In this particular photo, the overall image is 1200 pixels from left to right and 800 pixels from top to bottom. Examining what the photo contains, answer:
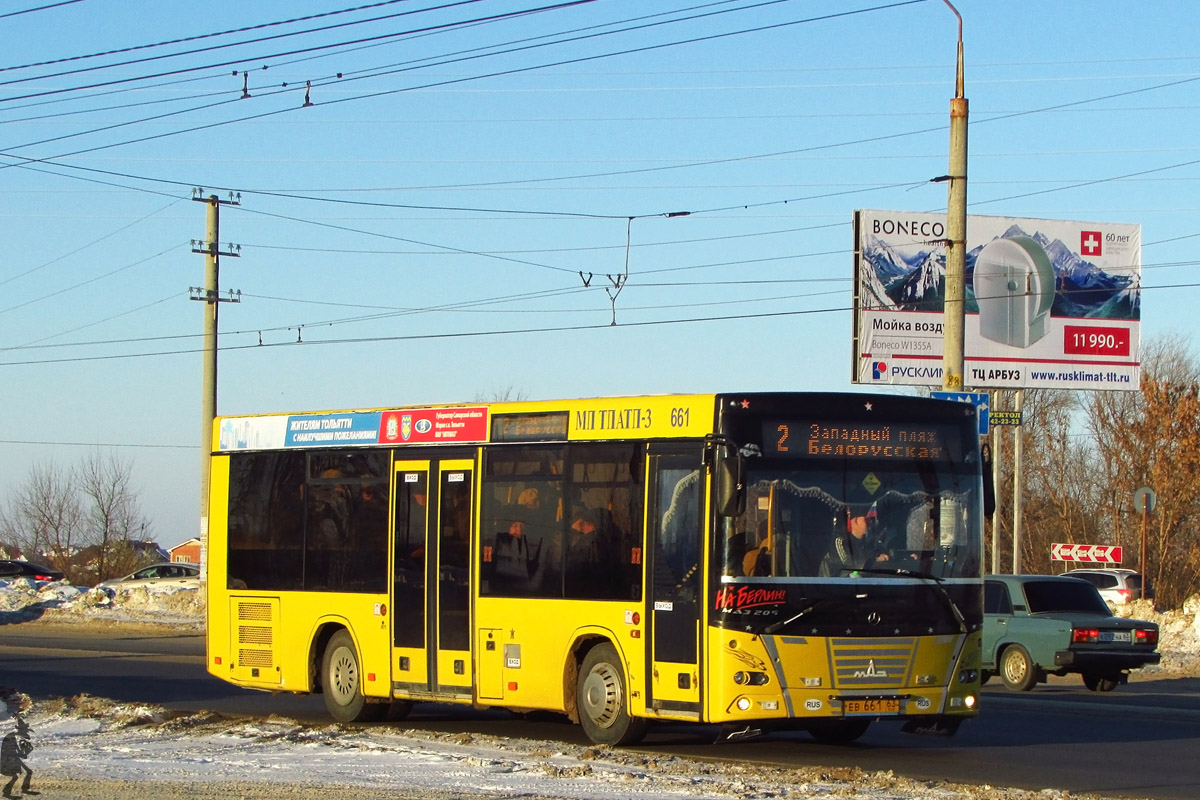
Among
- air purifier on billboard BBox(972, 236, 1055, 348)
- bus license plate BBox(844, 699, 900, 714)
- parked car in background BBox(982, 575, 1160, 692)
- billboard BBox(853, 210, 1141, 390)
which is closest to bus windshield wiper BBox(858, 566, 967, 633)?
bus license plate BBox(844, 699, 900, 714)

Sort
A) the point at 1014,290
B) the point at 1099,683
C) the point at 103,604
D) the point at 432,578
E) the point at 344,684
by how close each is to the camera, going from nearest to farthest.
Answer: the point at 432,578, the point at 344,684, the point at 1099,683, the point at 1014,290, the point at 103,604

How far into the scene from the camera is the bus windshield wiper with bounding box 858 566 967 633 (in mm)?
13109

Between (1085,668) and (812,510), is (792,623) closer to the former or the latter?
(812,510)

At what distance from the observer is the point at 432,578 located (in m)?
15.6

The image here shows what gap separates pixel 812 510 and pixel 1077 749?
356 centimetres

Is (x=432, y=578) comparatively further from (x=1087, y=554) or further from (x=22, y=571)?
(x=22, y=571)

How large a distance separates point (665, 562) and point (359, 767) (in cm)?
308

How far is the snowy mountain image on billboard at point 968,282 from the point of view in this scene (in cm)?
3659

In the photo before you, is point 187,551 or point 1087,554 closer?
point 1087,554

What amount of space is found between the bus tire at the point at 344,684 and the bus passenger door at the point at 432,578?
2.46ft

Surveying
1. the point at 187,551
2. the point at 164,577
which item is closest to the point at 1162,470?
the point at 164,577

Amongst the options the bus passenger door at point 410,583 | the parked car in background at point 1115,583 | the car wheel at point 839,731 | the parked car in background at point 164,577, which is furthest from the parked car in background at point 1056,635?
the parked car in background at point 164,577

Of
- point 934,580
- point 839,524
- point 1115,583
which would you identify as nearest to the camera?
point 839,524

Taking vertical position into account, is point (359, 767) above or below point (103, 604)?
above
